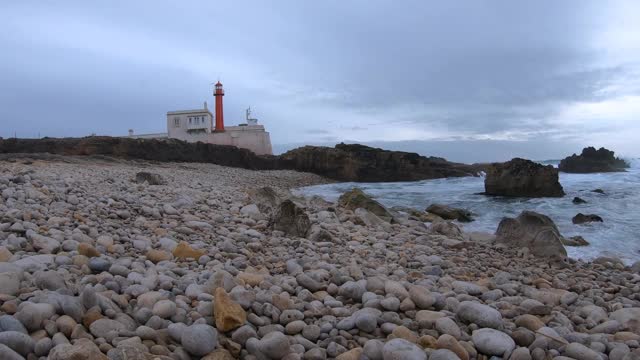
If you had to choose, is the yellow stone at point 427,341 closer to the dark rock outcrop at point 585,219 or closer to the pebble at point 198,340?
the pebble at point 198,340

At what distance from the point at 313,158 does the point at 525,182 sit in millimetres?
14668

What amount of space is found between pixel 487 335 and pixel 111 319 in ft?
6.93

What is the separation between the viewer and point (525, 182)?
21.5 m

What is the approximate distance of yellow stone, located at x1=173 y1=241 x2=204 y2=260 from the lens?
4.41 m

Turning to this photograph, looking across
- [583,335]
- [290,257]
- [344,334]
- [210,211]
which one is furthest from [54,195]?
[583,335]

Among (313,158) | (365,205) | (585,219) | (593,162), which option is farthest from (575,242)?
(593,162)

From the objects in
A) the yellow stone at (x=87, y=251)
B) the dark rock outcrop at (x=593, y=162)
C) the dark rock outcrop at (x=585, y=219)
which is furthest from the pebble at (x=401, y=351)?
the dark rock outcrop at (x=593, y=162)

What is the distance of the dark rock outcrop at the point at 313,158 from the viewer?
86.8ft

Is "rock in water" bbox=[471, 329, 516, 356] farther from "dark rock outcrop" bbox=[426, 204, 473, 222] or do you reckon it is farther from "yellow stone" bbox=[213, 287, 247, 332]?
"dark rock outcrop" bbox=[426, 204, 473, 222]

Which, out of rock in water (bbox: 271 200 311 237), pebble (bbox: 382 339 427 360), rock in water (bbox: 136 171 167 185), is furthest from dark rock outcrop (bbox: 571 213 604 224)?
pebble (bbox: 382 339 427 360)

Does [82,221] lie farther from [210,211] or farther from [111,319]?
[111,319]

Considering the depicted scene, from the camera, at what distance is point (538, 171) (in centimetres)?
2150

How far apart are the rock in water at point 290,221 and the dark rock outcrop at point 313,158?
70.5ft

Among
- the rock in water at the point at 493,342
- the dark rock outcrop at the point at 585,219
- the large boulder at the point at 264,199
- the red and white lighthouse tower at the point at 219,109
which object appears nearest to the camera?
the rock in water at the point at 493,342
